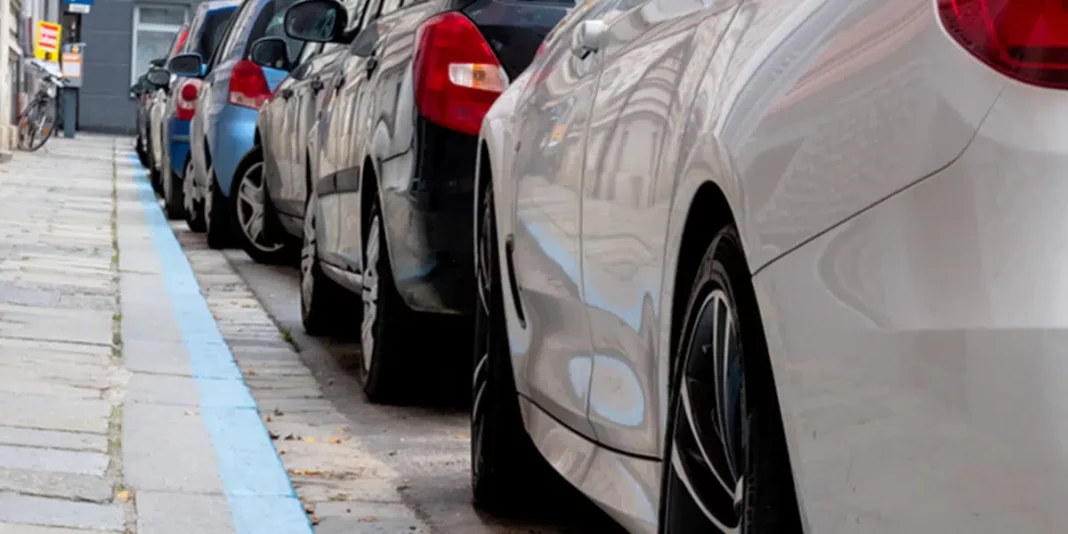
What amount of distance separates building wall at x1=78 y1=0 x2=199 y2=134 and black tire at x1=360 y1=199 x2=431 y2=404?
152 ft

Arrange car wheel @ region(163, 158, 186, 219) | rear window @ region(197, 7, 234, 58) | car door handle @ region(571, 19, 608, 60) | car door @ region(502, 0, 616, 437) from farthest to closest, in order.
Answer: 1. rear window @ region(197, 7, 234, 58)
2. car wheel @ region(163, 158, 186, 219)
3. car door handle @ region(571, 19, 608, 60)
4. car door @ region(502, 0, 616, 437)

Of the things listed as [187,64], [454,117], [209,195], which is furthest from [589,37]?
[187,64]

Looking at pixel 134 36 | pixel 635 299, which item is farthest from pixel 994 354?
pixel 134 36

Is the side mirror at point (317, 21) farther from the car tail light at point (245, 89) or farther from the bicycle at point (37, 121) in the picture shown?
the bicycle at point (37, 121)

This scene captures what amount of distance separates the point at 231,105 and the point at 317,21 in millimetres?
4747

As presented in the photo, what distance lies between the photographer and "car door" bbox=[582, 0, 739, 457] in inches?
119

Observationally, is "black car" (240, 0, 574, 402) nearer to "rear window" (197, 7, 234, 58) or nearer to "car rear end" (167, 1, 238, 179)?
"car rear end" (167, 1, 238, 179)

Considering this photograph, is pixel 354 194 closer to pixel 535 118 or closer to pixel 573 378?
pixel 535 118

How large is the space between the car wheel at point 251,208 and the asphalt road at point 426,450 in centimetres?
360

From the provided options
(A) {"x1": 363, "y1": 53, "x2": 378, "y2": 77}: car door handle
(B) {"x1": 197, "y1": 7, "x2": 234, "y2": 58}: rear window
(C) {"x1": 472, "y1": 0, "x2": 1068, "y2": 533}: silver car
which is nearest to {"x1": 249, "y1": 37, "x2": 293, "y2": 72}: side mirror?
(A) {"x1": 363, "y1": 53, "x2": 378, "y2": 77}: car door handle

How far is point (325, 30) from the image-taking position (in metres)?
8.27

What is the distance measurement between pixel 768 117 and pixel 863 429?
0.55 meters

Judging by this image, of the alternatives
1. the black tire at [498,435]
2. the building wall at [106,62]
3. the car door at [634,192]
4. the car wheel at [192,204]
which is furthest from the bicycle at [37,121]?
the car door at [634,192]

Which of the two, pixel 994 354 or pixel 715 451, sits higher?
pixel 994 354
